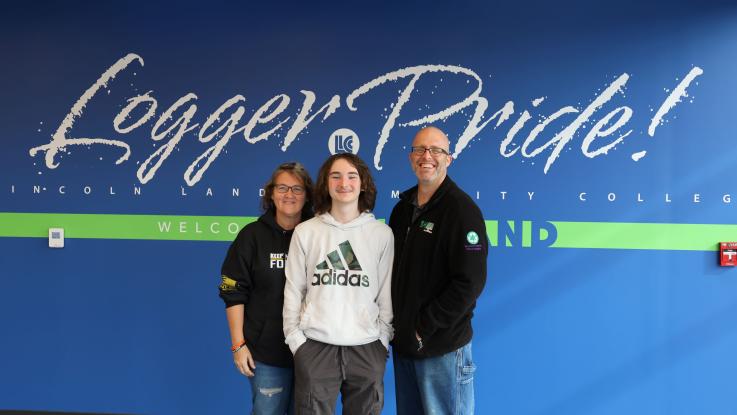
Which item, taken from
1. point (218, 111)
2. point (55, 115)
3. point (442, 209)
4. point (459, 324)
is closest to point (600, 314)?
point (459, 324)

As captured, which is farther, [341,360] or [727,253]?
[727,253]

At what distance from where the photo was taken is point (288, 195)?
6.48 feet

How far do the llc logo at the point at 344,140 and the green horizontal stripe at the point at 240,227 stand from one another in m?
0.63

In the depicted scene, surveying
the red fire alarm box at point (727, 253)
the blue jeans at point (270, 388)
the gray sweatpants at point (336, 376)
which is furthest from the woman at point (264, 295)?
the red fire alarm box at point (727, 253)

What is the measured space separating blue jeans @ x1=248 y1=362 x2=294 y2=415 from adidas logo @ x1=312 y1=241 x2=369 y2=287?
402mm

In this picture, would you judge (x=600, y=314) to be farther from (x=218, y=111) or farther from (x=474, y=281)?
(x=218, y=111)

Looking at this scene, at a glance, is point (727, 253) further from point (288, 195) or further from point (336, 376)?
point (288, 195)

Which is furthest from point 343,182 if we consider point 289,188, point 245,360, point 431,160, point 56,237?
point 56,237

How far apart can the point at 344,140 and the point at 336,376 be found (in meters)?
1.43

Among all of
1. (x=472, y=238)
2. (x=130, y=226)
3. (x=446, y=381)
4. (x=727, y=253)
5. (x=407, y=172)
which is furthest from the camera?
(x=130, y=226)

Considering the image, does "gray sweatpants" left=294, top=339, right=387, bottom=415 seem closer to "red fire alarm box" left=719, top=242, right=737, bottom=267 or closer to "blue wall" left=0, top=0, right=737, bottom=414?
"blue wall" left=0, top=0, right=737, bottom=414

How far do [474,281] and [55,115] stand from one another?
2.65 meters

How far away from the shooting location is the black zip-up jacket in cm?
183

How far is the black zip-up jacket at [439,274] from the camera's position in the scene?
1.83 meters
